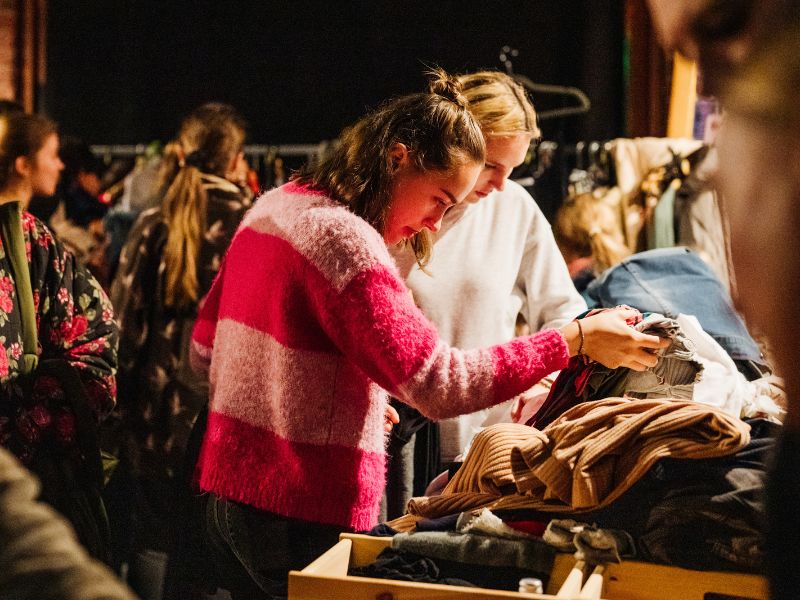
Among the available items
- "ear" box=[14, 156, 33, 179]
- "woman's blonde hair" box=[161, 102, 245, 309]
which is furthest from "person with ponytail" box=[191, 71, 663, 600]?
"woman's blonde hair" box=[161, 102, 245, 309]

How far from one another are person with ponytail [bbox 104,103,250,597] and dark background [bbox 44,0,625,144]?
287 centimetres

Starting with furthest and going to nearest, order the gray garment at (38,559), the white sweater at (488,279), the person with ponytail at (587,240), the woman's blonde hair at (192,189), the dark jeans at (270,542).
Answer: the person with ponytail at (587,240) → the woman's blonde hair at (192,189) → the white sweater at (488,279) → the dark jeans at (270,542) → the gray garment at (38,559)

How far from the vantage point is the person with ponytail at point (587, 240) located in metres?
3.57

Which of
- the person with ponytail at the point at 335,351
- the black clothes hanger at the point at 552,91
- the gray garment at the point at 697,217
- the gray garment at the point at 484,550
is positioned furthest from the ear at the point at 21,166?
the gray garment at the point at 697,217

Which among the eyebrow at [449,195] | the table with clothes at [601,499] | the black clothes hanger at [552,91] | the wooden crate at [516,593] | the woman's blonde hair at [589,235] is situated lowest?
the wooden crate at [516,593]

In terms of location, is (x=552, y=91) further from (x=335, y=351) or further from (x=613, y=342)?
(x=335, y=351)

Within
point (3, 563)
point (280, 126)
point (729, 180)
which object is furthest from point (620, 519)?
point (280, 126)

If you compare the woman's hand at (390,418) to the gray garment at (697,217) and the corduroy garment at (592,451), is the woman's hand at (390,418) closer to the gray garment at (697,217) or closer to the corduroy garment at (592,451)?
the corduroy garment at (592,451)

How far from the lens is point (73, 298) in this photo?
231 cm

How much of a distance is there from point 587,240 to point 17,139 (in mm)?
1888

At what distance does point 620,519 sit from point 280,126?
203 inches

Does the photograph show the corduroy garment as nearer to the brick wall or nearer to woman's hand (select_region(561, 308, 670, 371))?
woman's hand (select_region(561, 308, 670, 371))

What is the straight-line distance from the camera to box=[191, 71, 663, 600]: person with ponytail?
66.1 inches

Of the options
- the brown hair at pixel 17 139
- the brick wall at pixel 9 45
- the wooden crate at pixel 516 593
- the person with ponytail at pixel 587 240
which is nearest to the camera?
the wooden crate at pixel 516 593
